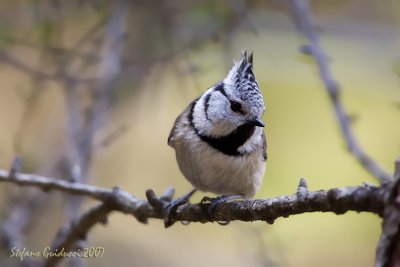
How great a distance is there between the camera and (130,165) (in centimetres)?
516

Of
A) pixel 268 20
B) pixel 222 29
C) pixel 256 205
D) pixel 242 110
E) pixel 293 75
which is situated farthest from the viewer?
pixel 293 75

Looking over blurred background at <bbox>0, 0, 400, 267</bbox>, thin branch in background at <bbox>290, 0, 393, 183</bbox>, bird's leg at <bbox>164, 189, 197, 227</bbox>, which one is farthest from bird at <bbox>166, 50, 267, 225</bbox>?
blurred background at <bbox>0, 0, 400, 267</bbox>

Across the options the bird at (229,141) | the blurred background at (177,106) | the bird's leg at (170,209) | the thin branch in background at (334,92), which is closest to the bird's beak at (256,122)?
the bird at (229,141)

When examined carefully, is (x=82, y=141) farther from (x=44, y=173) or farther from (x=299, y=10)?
(x=299, y=10)

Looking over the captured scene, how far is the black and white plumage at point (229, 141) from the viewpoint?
2.43 m

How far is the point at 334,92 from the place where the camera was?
89.3 inches

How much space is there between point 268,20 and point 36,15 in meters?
1.78

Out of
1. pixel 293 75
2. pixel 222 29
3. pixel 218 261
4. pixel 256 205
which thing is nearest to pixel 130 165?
pixel 218 261

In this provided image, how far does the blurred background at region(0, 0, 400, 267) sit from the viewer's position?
3.63 metres

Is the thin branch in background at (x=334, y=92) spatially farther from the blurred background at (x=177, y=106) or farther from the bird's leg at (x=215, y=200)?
the blurred background at (x=177, y=106)

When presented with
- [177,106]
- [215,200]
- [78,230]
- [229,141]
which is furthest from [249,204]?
[177,106]

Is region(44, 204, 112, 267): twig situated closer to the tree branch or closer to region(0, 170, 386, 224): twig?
region(0, 170, 386, 224): twig

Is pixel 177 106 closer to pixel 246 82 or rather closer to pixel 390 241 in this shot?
pixel 246 82

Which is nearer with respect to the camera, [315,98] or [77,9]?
[77,9]
